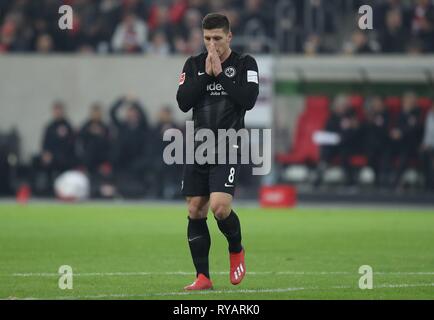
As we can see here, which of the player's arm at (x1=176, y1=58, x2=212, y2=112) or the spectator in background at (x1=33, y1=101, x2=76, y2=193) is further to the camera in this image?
the spectator in background at (x1=33, y1=101, x2=76, y2=193)

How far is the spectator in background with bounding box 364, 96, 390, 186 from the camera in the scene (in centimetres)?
2767

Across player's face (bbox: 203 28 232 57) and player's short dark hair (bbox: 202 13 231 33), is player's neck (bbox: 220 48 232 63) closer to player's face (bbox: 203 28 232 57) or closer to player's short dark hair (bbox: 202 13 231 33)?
player's face (bbox: 203 28 232 57)

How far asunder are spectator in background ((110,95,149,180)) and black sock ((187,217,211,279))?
1680 cm

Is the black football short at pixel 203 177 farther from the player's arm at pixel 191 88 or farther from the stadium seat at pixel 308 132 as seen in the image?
the stadium seat at pixel 308 132

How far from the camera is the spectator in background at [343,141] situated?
27.9m

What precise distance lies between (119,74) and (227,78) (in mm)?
18563

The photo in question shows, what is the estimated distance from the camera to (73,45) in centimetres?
3016

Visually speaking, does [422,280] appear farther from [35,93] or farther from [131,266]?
[35,93]

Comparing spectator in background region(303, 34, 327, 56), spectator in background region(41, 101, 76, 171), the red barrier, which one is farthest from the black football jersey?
spectator in background region(303, 34, 327, 56)

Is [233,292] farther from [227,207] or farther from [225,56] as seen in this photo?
[225,56]

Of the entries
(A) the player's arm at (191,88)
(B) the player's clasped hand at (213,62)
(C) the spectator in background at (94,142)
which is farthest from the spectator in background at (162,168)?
(B) the player's clasped hand at (213,62)
